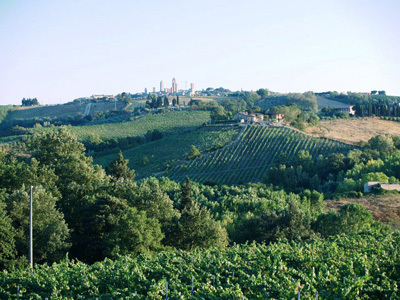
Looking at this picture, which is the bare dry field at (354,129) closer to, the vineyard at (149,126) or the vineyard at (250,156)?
the vineyard at (250,156)

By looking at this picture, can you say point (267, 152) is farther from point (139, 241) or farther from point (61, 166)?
point (139, 241)

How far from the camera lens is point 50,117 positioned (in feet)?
450

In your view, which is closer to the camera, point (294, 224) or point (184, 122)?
point (294, 224)

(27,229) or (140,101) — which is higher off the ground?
(140,101)

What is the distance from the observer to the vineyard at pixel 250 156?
56875 mm

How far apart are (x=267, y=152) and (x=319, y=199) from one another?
1013 inches

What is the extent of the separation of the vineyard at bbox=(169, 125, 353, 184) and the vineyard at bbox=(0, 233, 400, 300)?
36567 millimetres

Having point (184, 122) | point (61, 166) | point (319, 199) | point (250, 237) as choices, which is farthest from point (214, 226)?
point (184, 122)

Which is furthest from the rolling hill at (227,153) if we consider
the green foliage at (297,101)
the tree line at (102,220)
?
the green foliage at (297,101)

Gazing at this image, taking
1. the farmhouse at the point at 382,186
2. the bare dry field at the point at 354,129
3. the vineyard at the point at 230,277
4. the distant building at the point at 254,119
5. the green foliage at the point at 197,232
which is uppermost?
the distant building at the point at 254,119

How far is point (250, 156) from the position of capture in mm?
62281

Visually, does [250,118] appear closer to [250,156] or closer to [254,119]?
[254,119]

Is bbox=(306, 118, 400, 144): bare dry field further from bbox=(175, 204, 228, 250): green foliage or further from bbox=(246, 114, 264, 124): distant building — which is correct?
bbox=(175, 204, 228, 250): green foliage

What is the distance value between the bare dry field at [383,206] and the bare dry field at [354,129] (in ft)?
88.6
